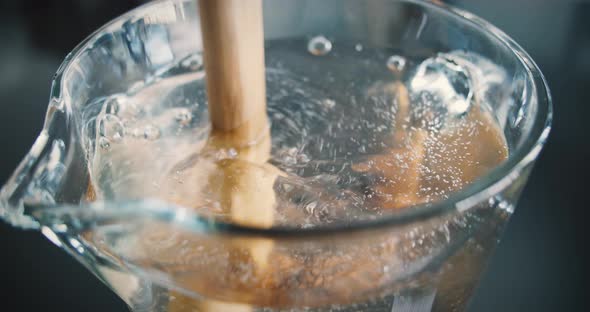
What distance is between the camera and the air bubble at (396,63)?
0.57 m

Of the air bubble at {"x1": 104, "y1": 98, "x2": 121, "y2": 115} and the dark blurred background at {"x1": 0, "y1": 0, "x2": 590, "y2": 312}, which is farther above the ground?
the air bubble at {"x1": 104, "y1": 98, "x2": 121, "y2": 115}

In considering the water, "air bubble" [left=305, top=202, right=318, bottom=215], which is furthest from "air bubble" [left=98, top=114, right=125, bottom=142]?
"air bubble" [left=305, top=202, right=318, bottom=215]

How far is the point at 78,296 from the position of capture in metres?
0.58

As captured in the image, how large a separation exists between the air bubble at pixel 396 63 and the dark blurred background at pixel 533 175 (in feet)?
0.59

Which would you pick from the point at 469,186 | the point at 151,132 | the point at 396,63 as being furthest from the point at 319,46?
the point at 469,186

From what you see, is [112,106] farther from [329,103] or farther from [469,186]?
[469,186]

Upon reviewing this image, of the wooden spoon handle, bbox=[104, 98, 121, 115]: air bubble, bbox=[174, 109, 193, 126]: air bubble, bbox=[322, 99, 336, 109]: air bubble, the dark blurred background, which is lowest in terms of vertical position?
the dark blurred background

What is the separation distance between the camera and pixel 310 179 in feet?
1.54

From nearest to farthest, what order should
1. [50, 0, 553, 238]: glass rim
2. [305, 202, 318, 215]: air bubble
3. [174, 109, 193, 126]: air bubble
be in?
[50, 0, 553, 238]: glass rim, [305, 202, 318, 215]: air bubble, [174, 109, 193, 126]: air bubble

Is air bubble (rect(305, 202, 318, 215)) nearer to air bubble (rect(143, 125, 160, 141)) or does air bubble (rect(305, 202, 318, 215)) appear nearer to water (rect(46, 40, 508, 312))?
water (rect(46, 40, 508, 312))

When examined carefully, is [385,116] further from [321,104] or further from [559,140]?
[559,140]

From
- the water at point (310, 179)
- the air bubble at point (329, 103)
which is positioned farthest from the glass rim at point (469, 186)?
the air bubble at point (329, 103)

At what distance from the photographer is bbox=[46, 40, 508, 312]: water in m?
0.35

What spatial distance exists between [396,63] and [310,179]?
0.52 ft
